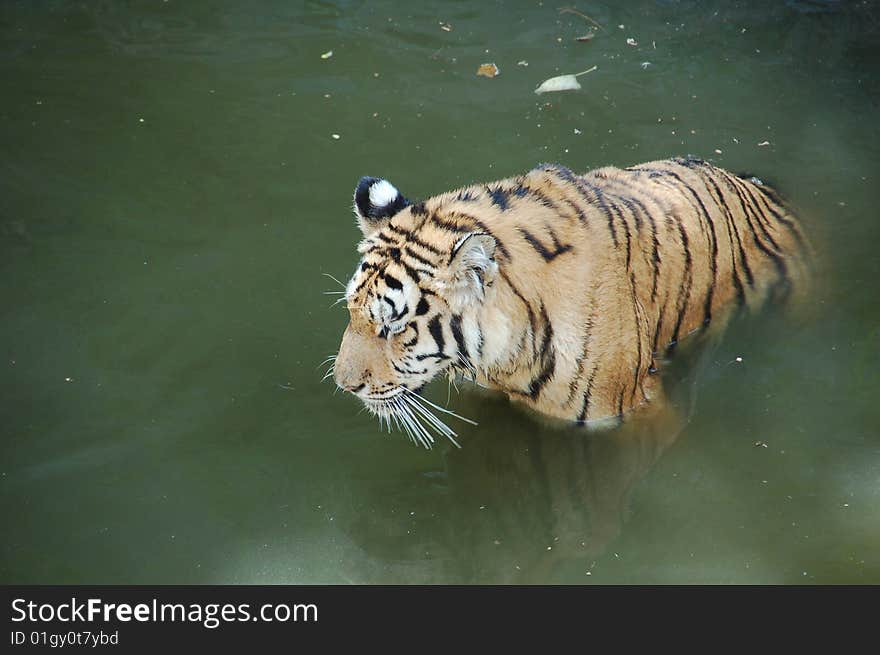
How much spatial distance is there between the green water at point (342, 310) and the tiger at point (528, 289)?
33 cm

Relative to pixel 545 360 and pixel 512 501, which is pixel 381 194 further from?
pixel 512 501

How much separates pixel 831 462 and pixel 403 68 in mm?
3341

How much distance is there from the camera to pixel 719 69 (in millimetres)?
5566

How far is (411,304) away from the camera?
9.38 feet

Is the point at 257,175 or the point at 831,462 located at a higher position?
the point at 257,175

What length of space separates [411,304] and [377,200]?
1.43ft

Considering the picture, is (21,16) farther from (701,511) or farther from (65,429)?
(701,511)

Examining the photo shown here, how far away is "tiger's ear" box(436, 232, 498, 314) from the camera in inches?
107

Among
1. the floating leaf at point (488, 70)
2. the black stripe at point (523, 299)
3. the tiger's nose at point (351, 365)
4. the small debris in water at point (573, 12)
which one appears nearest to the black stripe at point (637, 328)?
the black stripe at point (523, 299)

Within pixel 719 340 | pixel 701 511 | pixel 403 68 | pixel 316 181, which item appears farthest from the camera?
pixel 403 68

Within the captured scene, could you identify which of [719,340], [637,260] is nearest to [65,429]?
[637,260]

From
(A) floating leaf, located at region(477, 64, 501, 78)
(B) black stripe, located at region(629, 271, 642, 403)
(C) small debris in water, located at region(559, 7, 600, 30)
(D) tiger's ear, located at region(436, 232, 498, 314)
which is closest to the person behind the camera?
(D) tiger's ear, located at region(436, 232, 498, 314)

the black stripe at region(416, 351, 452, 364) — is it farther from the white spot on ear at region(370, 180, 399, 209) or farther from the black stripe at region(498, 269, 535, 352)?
the white spot on ear at region(370, 180, 399, 209)

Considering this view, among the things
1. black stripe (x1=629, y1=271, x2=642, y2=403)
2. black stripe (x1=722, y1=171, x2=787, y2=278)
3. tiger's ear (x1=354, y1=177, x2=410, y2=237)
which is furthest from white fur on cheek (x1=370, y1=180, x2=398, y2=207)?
black stripe (x1=722, y1=171, x2=787, y2=278)
